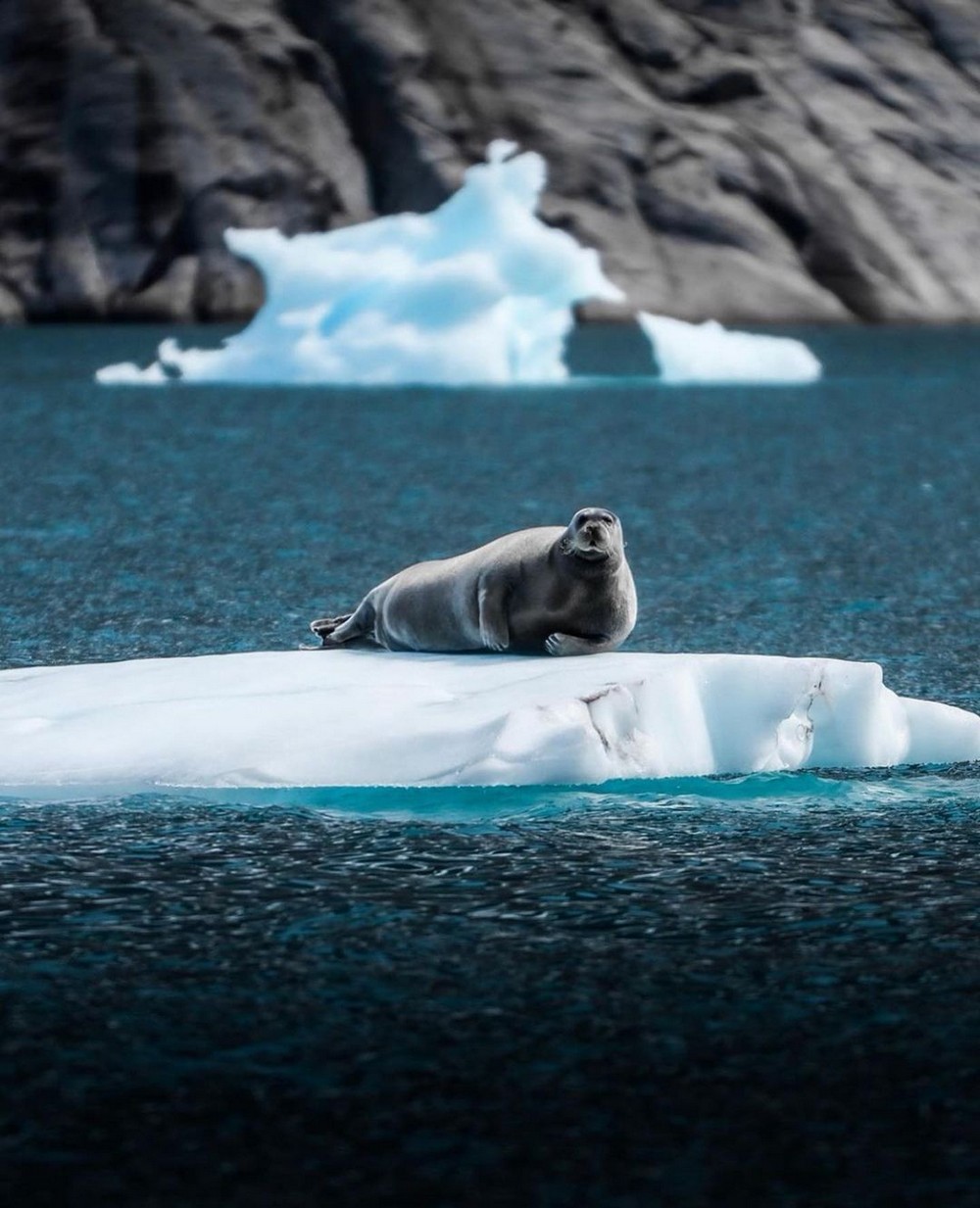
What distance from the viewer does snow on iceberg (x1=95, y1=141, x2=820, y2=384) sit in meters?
34.0

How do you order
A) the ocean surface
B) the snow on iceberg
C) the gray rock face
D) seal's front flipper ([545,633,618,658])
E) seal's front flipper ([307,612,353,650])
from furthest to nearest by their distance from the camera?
the gray rock face < the snow on iceberg < seal's front flipper ([307,612,353,650]) < seal's front flipper ([545,633,618,658]) < the ocean surface

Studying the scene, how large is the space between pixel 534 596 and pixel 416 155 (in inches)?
2377

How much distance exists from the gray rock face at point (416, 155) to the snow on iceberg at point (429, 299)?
26.4m

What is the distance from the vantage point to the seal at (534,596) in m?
7.91

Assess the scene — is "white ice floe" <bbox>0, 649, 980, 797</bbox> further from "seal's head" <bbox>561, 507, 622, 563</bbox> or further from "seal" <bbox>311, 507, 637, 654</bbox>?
"seal's head" <bbox>561, 507, 622, 563</bbox>

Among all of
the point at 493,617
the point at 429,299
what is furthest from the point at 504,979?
the point at 429,299

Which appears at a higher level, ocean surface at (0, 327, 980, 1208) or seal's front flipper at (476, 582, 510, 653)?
ocean surface at (0, 327, 980, 1208)

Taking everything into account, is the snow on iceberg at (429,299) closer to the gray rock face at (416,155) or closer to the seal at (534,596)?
the seal at (534,596)

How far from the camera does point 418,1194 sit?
399 cm

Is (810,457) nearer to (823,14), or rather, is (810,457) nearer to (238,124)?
(238,124)

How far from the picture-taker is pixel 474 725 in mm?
7102

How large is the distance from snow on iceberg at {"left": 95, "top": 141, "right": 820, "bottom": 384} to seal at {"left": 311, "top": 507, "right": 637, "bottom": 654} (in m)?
23.6

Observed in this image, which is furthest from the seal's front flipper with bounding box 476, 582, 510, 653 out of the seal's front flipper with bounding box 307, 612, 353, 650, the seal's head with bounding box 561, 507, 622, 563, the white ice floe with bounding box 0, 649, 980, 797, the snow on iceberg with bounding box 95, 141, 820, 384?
the snow on iceberg with bounding box 95, 141, 820, 384

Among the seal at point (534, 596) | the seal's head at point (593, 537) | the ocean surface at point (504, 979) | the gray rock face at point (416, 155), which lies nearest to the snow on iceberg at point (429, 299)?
the ocean surface at point (504, 979)
